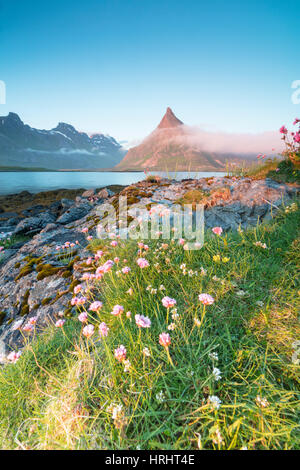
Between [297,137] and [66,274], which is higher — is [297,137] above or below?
above

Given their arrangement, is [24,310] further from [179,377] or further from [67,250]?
[179,377]

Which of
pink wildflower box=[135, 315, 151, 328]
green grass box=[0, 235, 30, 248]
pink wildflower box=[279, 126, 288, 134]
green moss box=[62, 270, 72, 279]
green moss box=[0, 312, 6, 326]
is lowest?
green moss box=[0, 312, 6, 326]

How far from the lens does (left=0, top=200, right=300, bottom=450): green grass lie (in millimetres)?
1267

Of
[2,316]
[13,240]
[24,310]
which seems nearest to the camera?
[24,310]

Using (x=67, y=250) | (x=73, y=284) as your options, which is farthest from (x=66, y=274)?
(x=67, y=250)

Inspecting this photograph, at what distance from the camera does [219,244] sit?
332 cm

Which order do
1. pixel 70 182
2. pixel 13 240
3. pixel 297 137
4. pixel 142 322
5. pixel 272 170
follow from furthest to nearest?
pixel 70 182, pixel 13 240, pixel 272 170, pixel 297 137, pixel 142 322

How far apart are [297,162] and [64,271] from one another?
303 inches

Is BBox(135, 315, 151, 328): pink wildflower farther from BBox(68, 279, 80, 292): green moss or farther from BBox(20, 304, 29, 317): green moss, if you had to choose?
BBox(20, 304, 29, 317): green moss

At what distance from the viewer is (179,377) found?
5.00 ft

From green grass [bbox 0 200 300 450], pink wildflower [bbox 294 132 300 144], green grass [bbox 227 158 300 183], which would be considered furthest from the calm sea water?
green grass [bbox 0 200 300 450]

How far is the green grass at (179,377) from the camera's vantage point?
1.27 meters

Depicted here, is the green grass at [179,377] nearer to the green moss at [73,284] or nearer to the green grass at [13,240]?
the green moss at [73,284]
